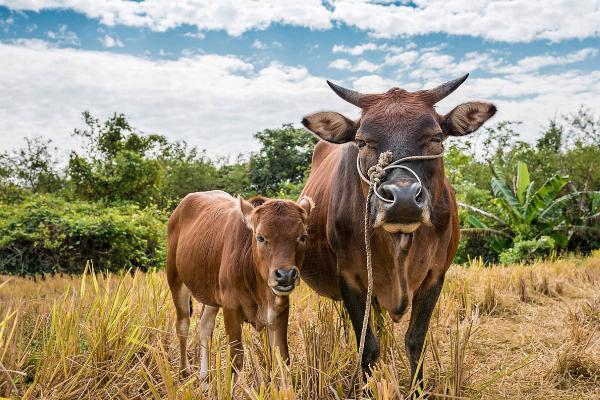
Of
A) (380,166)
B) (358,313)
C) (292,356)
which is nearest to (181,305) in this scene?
(292,356)

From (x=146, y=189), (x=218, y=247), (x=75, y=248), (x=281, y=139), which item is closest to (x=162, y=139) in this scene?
(x=146, y=189)

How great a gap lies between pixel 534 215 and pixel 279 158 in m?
13.1

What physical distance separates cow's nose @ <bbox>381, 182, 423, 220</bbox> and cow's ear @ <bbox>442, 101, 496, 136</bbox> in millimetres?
919

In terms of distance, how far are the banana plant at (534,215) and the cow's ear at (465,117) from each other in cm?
1336

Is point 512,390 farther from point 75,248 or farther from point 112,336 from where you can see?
point 75,248

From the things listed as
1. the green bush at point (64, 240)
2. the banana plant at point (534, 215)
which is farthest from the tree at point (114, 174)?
the banana plant at point (534, 215)

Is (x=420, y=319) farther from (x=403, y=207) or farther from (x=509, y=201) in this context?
(x=509, y=201)

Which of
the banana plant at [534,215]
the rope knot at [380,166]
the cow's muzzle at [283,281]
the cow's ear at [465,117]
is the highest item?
the cow's ear at [465,117]

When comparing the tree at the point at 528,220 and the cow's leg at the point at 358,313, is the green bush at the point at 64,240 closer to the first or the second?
the cow's leg at the point at 358,313

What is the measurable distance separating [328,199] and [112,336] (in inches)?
78.3

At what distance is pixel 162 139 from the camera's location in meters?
21.3

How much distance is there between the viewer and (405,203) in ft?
9.55

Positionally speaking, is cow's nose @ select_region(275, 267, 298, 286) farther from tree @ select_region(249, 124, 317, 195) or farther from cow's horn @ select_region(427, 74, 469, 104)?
tree @ select_region(249, 124, 317, 195)

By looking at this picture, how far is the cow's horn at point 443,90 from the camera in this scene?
3.70 meters
